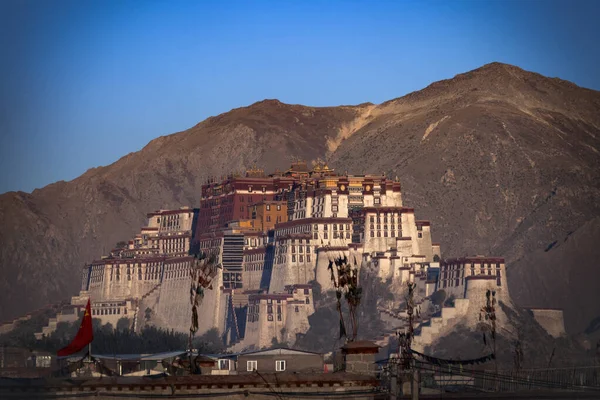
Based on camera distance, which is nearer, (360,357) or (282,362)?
Result: (360,357)

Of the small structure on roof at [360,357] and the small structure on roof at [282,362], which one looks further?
the small structure on roof at [282,362]

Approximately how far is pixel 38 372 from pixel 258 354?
63.6 ft

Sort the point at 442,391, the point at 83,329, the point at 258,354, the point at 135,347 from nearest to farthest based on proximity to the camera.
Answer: the point at 83,329 → the point at 442,391 → the point at 258,354 → the point at 135,347

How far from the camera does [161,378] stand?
199 ft

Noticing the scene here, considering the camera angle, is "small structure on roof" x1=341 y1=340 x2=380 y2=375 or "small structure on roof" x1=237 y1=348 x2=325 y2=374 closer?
"small structure on roof" x1=341 y1=340 x2=380 y2=375

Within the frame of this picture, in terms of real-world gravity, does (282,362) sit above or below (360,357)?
above

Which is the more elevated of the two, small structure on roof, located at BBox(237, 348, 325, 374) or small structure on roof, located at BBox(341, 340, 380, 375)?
small structure on roof, located at BBox(237, 348, 325, 374)

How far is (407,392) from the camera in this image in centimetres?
6588

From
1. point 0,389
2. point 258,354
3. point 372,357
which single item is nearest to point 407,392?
point 372,357

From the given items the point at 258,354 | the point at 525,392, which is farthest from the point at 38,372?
the point at 525,392

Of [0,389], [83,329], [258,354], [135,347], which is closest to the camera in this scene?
[0,389]

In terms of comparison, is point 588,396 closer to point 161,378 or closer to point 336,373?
point 336,373

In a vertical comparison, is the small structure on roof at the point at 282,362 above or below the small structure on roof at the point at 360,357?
above

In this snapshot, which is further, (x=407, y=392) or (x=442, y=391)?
(x=442, y=391)
